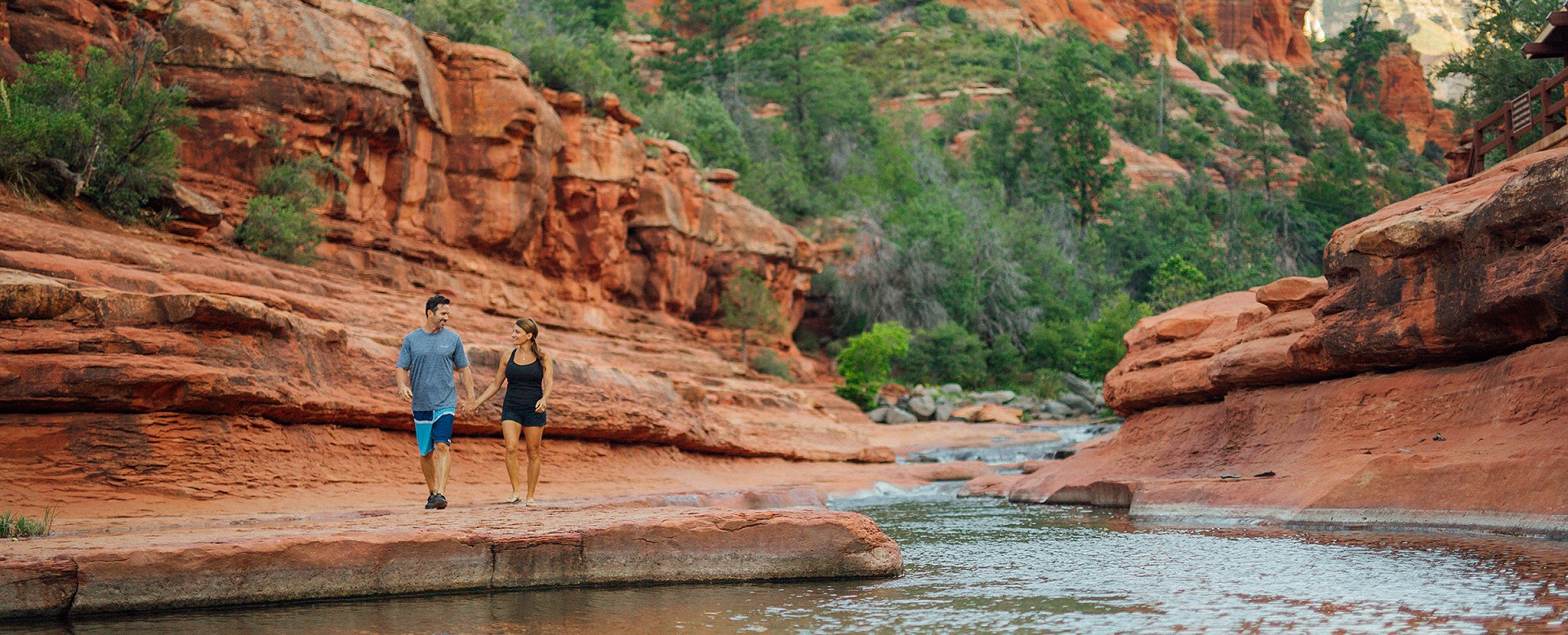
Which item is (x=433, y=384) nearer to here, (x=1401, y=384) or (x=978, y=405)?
(x=1401, y=384)

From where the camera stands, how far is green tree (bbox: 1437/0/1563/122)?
34.5 meters

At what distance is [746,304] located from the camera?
118 ft

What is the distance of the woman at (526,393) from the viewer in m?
9.00

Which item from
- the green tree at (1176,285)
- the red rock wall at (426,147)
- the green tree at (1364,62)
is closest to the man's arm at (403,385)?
the red rock wall at (426,147)

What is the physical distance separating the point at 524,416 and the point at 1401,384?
7.97m

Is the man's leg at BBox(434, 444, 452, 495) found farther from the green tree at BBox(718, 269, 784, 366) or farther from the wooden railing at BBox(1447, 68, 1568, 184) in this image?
the green tree at BBox(718, 269, 784, 366)

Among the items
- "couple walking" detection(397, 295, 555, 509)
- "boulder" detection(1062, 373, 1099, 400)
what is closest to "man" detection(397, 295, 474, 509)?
"couple walking" detection(397, 295, 555, 509)

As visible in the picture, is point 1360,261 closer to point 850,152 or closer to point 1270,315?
point 1270,315

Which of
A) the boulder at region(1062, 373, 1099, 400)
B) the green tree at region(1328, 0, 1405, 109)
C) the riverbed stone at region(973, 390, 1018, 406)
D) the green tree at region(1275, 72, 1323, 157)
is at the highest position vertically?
the green tree at region(1328, 0, 1405, 109)

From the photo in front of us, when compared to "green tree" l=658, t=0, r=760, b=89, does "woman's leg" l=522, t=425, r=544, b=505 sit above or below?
below

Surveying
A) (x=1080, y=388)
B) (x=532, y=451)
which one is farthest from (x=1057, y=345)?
(x=532, y=451)

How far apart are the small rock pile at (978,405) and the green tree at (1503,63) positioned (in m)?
15.2

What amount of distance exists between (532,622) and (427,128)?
2156 cm

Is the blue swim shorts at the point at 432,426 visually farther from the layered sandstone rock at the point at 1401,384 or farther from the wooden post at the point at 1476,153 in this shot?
the wooden post at the point at 1476,153
